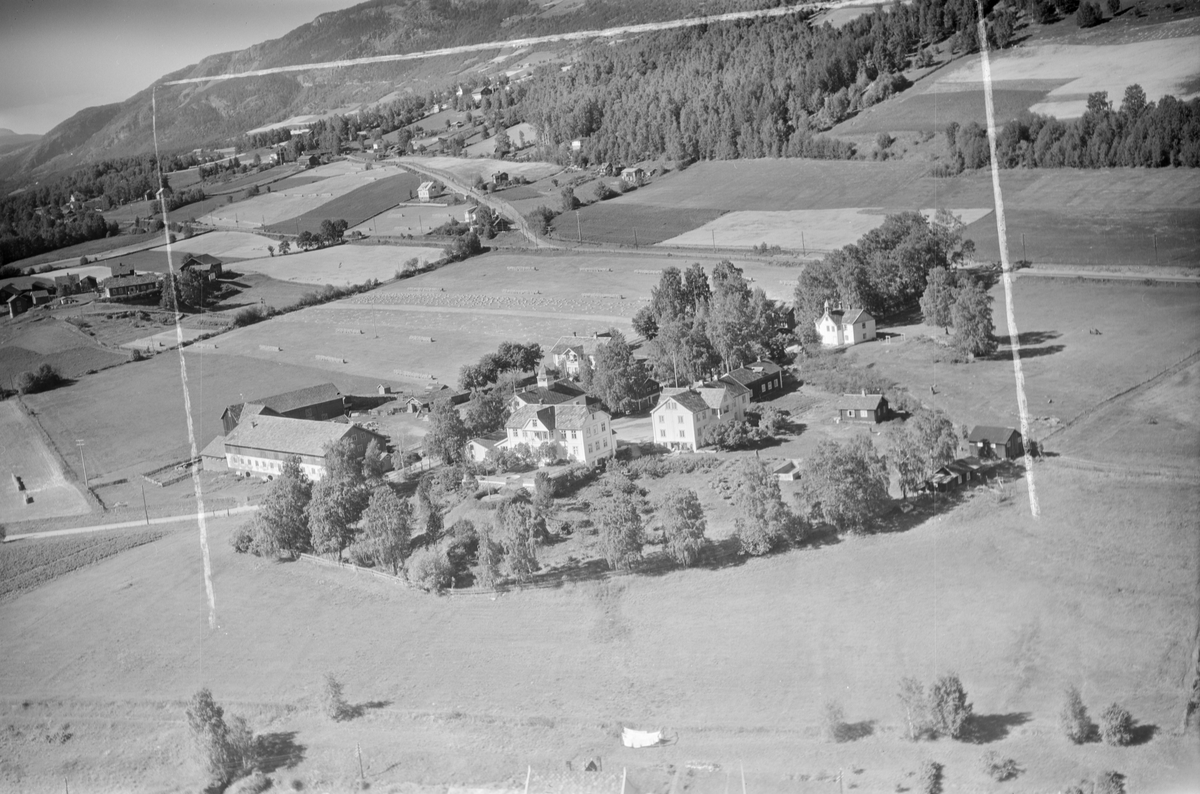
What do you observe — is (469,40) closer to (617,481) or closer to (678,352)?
(678,352)

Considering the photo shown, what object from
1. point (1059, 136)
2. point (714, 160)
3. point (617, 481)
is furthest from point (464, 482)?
point (714, 160)

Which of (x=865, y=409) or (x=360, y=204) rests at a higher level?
(x=360, y=204)

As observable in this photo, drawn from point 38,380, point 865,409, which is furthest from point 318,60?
point 865,409

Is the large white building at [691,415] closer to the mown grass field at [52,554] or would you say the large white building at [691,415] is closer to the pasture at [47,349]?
the mown grass field at [52,554]

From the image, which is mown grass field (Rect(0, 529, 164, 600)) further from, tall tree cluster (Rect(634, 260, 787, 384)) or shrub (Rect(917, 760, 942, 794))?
shrub (Rect(917, 760, 942, 794))

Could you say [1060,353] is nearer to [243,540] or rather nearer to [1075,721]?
[1075,721]

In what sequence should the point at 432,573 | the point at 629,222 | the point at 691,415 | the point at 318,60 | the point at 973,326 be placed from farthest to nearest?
the point at 318,60
the point at 629,222
the point at 973,326
the point at 691,415
the point at 432,573

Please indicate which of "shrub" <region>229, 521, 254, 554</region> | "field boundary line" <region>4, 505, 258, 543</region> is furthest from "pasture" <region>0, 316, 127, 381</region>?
"shrub" <region>229, 521, 254, 554</region>
